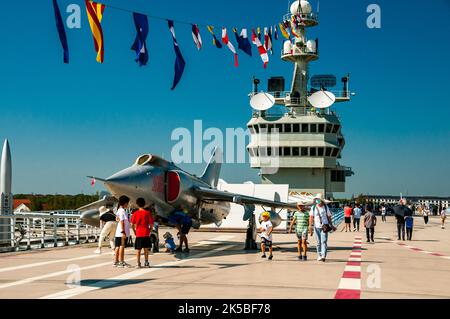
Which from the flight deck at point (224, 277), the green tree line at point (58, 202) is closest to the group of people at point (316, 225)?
the flight deck at point (224, 277)

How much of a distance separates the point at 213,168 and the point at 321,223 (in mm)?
11673

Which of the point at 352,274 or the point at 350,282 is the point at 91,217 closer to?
the point at 352,274

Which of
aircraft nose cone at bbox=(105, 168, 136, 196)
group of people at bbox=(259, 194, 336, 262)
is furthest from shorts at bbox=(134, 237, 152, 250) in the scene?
group of people at bbox=(259, 194, 336, 262)

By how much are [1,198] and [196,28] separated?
11631 mm

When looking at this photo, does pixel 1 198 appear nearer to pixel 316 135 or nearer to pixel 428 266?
pixel 428 266

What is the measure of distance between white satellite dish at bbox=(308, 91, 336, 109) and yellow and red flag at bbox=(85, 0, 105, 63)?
44.0 m

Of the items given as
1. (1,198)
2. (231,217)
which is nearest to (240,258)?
(1,198)

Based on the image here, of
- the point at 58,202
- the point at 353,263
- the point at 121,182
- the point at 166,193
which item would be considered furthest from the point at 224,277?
the point at 58,202

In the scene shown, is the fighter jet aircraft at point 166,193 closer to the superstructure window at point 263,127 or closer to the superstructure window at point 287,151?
the superstructure window at point 287,151

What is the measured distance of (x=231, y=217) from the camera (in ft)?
118

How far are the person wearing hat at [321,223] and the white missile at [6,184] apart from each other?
46.3 feet

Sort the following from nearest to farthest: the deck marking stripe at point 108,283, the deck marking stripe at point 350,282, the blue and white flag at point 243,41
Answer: the deck marking stripe at point 108,283 < the deck marking stripe at point 350,282 < the blue and white flag at point 243,41

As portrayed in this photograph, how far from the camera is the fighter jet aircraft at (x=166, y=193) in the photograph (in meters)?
14.8
